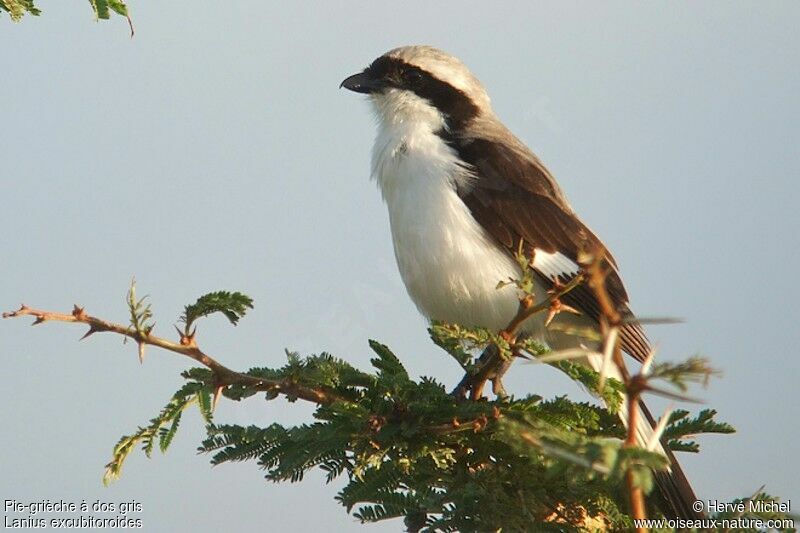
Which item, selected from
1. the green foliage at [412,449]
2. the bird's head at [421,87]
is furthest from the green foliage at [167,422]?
the bird's head at [421,87]

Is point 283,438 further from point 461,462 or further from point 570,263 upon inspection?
point 570,263

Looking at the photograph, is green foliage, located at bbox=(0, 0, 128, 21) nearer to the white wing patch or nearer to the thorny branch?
the thorny branch

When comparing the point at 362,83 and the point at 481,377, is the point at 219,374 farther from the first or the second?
the point at 362,83

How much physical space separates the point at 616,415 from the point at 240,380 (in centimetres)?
135

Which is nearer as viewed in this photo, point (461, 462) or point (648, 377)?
point (648, 377)

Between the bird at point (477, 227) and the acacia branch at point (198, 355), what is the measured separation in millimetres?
1695

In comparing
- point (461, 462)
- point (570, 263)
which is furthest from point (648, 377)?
point (570, 263)

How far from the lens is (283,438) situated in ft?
11.3

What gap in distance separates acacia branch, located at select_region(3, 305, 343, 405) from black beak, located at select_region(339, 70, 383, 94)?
10.3 ft

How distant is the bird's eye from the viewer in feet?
20.3

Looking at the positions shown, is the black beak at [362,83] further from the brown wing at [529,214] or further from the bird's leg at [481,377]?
the bird's leg at [481,377]

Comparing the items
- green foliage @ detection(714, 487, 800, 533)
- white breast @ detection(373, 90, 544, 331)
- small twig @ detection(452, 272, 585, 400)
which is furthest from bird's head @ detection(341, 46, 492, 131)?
green foliage @ detection(714, 487, 800, 533)

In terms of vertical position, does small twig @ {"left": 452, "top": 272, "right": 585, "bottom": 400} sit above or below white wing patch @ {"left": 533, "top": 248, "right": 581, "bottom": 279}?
below

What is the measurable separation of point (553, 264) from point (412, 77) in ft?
5.48
